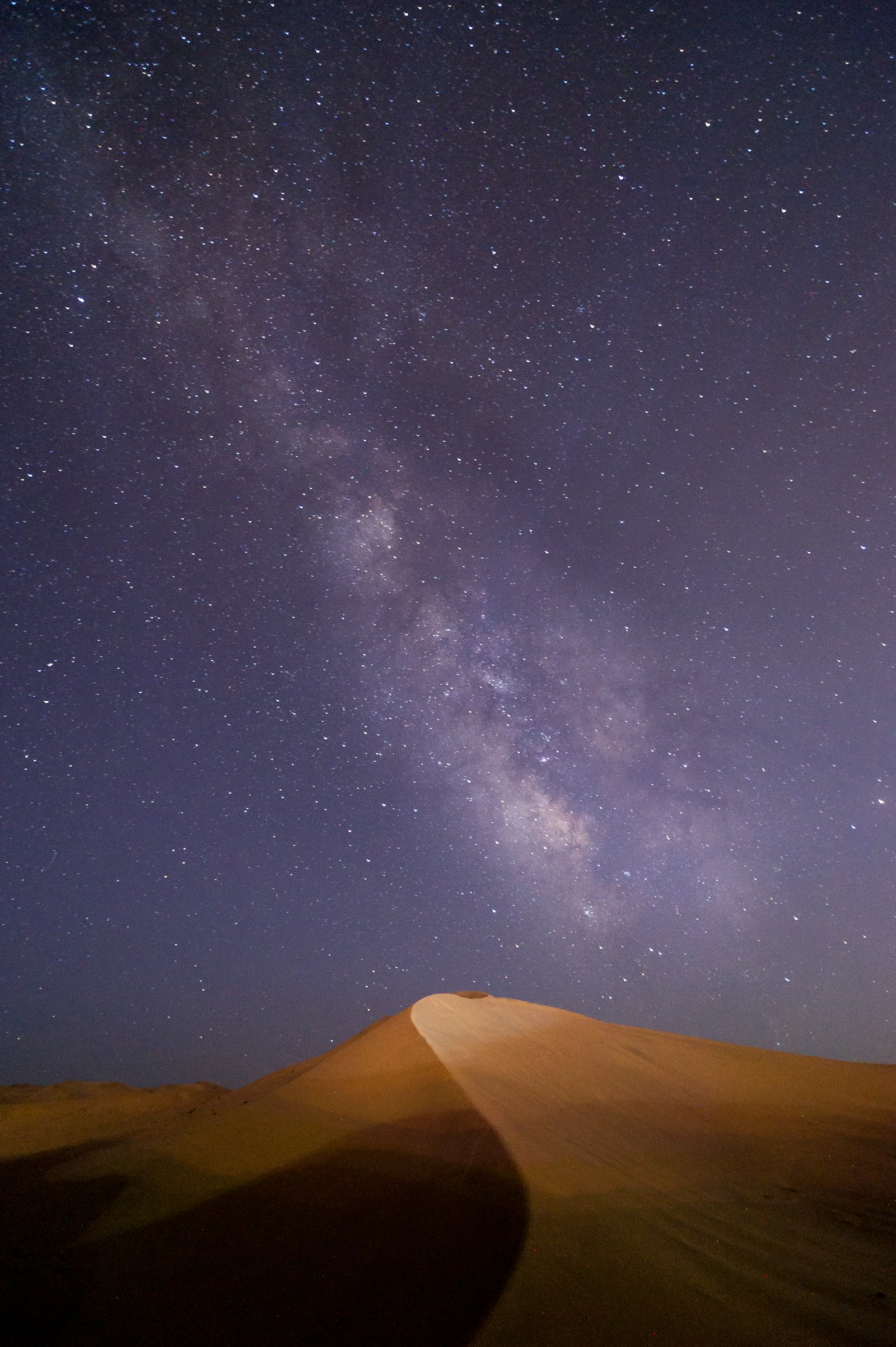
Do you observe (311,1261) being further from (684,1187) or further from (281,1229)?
(684,1187)

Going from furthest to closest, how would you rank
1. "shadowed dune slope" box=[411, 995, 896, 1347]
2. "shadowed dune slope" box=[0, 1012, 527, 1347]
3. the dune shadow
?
"shadowed dune slope" box=[0, 1012, 527, 1347] < the dune shadow < "shadowed dune slope" box=[411, 995, 896, 1347]

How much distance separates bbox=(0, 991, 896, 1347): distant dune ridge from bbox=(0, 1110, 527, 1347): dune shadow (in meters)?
0.03

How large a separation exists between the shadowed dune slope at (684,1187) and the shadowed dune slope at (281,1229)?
616mm

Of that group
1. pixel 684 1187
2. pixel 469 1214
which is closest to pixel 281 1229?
pixel 469 1214

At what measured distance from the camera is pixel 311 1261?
6.64 meters

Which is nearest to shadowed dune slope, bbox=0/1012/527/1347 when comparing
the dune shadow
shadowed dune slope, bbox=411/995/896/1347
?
the dune shadow

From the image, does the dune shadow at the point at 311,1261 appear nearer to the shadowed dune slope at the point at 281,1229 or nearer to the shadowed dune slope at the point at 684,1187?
the shadowed dune slope at the point at 281,1229

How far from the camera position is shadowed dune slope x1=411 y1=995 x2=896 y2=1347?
5.39 metres

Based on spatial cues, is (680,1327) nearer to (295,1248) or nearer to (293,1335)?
(293,1335)

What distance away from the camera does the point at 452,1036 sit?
1435cm

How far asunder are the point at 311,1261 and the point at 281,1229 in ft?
2.88

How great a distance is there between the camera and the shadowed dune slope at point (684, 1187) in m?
5.39

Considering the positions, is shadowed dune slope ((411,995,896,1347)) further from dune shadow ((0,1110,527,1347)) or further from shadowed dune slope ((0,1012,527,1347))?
shadowed dune slope ((0,1012,527,1347))

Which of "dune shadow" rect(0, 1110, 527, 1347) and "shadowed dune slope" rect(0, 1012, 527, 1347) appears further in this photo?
"shadowed dune slope" rect(0, 1012, 527, 1347)
